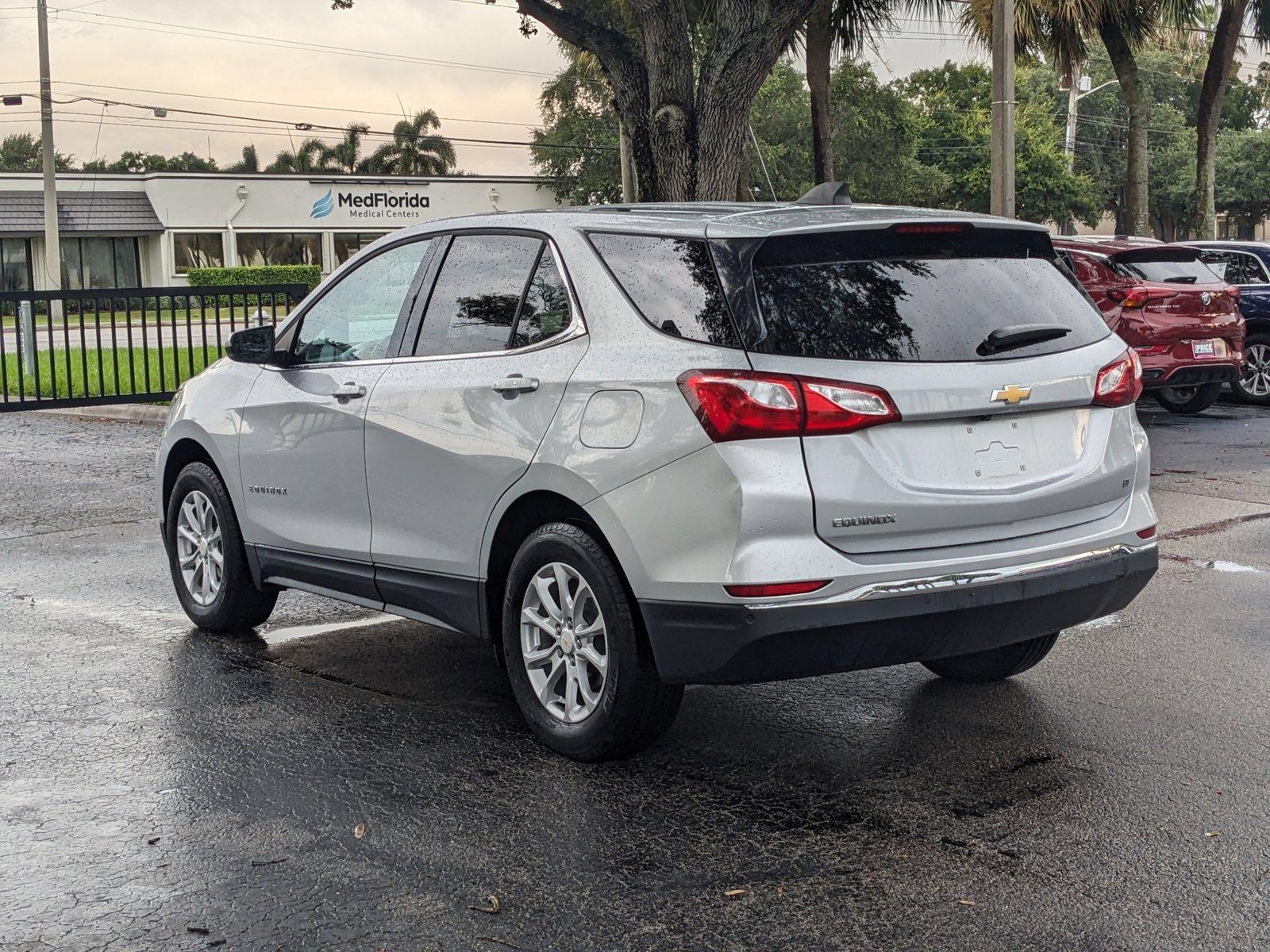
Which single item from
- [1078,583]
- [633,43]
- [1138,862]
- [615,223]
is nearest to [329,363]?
[615,223]

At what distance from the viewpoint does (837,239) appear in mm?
4602

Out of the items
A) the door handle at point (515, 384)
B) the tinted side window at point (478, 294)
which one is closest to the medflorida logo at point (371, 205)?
the tinted side window at point (478, 294)

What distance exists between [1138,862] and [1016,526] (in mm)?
1072

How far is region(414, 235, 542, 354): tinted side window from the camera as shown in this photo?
526 centimetres

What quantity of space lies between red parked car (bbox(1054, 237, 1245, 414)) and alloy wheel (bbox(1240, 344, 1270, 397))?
188 centimetres

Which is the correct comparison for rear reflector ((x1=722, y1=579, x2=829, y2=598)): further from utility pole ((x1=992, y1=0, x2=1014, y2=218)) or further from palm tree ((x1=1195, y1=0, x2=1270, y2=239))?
palm tree ((x1=1195, y1=0, x2=1270, y2=239))

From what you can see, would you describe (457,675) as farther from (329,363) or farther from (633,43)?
(633,43)

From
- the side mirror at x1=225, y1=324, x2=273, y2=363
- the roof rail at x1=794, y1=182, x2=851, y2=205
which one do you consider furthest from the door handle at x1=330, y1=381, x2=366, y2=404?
the roof rail at x1=794, y1=182, x2=851, y2=205

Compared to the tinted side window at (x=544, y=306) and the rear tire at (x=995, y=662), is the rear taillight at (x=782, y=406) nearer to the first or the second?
the tinted side window at (x=544, y=306)

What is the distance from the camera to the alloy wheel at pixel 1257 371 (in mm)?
16359

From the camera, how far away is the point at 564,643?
4.89 m

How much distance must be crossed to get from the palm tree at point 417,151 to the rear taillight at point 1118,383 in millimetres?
66629

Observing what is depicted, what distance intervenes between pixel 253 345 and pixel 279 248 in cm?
Result: 5117

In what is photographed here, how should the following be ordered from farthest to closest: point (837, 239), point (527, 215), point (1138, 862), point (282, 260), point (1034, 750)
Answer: point (282, 260) < point (527, 215) < point (1034, 750) < point (837, 239) < point (1138, 862)
